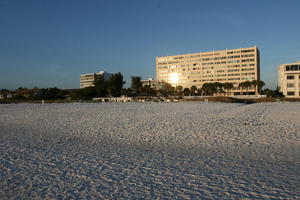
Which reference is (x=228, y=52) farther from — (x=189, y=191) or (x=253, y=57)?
(x=189, y=191)

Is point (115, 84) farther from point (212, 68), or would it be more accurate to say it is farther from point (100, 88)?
point (212, 68)

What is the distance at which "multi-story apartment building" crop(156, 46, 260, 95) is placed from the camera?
401 feet

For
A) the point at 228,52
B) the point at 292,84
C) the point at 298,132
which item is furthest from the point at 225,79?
the point at 298,132

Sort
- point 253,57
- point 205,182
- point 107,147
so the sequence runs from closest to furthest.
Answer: point 205,182 → point 107,147 → point 253,57

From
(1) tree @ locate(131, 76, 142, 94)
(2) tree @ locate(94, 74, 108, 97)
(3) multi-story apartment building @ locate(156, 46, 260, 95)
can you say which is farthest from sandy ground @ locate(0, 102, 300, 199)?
(3) multi-story apartment building @ locate(156, 46, 260, 95)

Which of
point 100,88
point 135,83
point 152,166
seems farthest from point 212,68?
point 152,166

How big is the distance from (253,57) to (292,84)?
55334 mm

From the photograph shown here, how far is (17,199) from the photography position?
405 cm

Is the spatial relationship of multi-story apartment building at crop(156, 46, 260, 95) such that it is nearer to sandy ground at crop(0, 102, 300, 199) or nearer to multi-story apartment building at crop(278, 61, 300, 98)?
multi-story apartment building at crop(278, 61, 300, 98)

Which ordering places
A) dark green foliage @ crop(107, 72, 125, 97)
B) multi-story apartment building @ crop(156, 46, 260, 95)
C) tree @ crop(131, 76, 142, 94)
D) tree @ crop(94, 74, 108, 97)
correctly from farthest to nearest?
multi-story apartment building @ crop(156, 46, 260, 95), tree @ crop(131, 76, 142, 94), dark green foliage @ crop(107, 72, 125, 97), tree @ crop(94, 74, 108, 97)

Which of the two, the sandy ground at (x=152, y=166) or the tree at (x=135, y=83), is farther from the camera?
the tree at (x=135, y=83)

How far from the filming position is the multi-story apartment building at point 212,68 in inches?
4815

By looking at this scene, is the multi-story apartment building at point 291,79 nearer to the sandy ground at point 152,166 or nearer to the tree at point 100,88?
the tree at point 100,88

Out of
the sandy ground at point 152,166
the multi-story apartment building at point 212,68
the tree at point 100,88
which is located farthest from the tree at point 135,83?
the sandy ground at point 152,166
